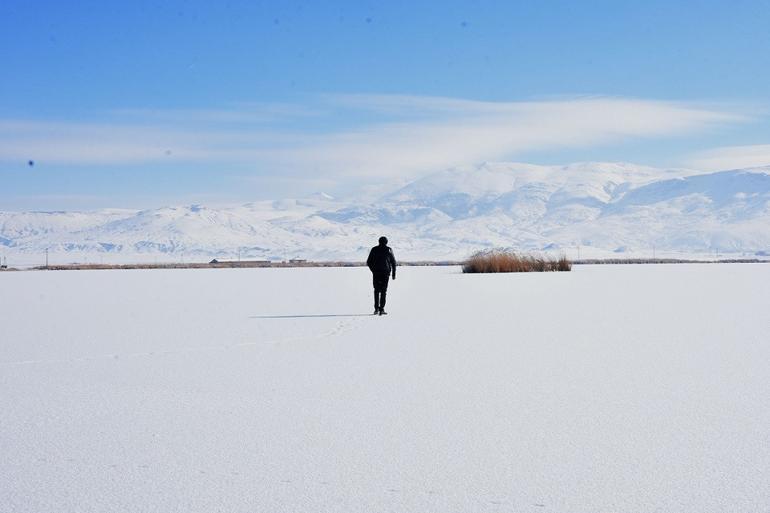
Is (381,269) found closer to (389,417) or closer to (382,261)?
(382,261)

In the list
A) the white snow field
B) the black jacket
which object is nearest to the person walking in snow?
the black jacket

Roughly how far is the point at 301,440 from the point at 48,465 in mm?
1382

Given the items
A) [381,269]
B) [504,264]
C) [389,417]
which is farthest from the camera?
[504,264]

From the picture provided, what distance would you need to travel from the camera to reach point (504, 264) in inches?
1308

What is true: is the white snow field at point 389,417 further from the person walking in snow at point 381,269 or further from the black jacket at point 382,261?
the black jacket at point 382,261

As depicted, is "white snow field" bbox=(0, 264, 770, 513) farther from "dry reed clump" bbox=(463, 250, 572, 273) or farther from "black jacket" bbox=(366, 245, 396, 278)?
"dry reed clump" bbox=(463, 250, 572, 273)

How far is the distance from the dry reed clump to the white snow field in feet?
65.6

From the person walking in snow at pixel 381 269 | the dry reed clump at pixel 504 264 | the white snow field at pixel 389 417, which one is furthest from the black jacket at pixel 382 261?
the dry reed clump at pixel 504 264

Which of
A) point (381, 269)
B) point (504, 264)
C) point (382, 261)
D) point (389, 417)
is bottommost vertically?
point (389, 417)

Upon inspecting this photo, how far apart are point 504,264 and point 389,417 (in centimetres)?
2738

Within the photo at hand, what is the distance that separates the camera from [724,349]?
962 cm

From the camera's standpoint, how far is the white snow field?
14.5ft

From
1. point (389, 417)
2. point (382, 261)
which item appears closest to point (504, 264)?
point (382, 261)

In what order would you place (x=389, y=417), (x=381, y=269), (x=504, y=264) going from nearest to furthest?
(x=389, y=417)
(x=381, y=269)
(x=504, y=264)
